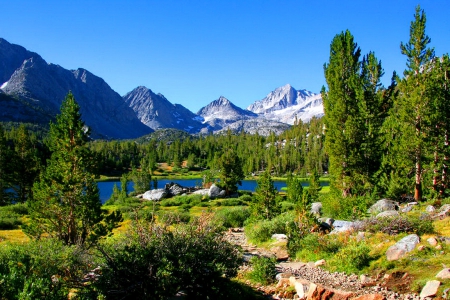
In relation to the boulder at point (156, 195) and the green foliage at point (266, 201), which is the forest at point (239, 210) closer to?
the green foliage at point (266, 201)

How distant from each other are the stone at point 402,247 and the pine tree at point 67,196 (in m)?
14.3

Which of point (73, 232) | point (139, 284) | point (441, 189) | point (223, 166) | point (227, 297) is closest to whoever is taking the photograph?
point (139, 284)

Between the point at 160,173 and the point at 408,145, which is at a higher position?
the point at 408,145

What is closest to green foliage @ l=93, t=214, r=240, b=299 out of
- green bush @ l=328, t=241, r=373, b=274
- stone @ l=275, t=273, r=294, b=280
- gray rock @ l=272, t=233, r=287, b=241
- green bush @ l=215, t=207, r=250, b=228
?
stone @ l=275, t=273, r=294, b=280

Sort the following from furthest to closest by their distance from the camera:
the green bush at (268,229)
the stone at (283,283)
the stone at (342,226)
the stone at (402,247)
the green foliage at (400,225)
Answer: the green bush at (268,229), the stone at (342,226), the green foliage at (400,225), the stone at (402,247), the stone at (283,283)

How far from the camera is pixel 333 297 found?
923 centimetres

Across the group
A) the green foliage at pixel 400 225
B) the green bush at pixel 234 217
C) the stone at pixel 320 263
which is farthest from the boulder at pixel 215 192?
the stone at pixel 320 263

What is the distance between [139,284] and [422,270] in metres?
8.96

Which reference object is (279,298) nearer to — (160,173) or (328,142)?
(328,142)

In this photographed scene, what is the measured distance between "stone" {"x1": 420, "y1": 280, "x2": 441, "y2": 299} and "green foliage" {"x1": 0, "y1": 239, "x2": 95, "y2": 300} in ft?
29.9

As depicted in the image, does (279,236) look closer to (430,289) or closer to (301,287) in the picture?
(301,287)

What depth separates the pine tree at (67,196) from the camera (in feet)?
57.1

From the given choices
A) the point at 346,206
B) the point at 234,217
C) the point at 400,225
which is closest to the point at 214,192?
the point at 234,217

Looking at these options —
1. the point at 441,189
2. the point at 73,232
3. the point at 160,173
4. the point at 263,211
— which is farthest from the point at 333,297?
the point at 160,173
